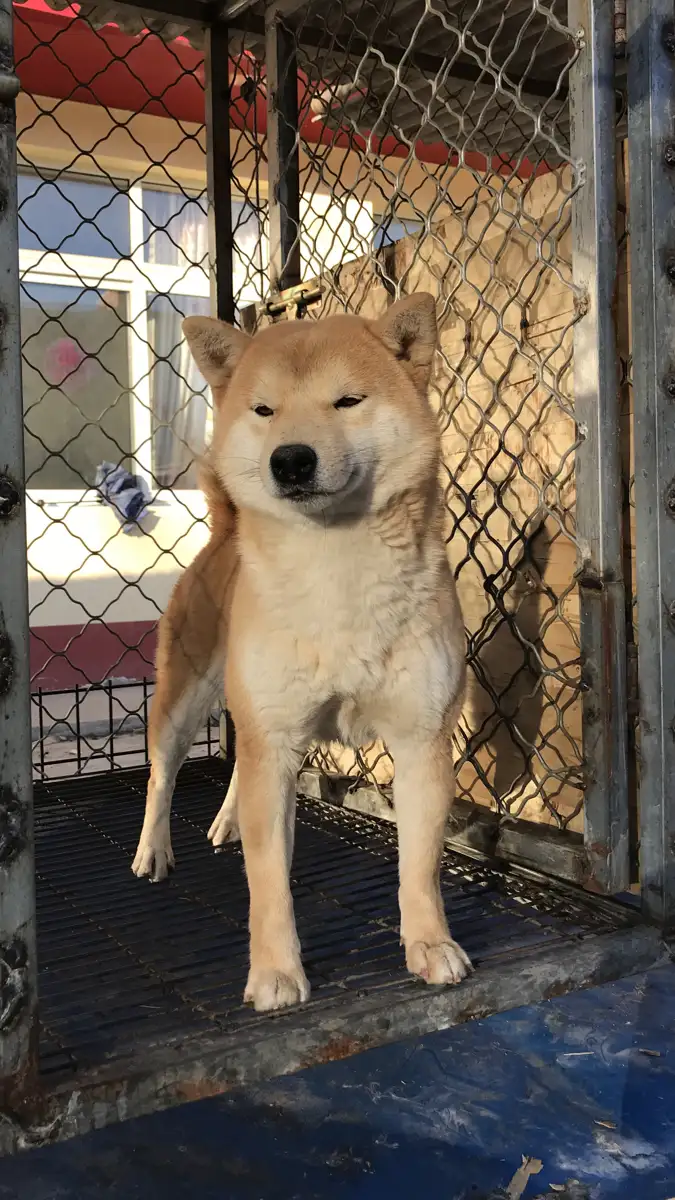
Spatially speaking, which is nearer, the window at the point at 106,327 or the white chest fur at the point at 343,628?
the white chest fur at the point at 343,628

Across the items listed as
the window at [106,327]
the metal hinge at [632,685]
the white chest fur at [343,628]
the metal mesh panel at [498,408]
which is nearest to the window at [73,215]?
the window at [106,327]

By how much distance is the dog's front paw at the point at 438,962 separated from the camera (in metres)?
1.48

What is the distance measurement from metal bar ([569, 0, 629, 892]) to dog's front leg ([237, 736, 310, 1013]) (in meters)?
0.59

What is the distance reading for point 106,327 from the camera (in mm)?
6445

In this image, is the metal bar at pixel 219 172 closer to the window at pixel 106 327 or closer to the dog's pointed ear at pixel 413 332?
the dog's pointed ear at pixel 413 332

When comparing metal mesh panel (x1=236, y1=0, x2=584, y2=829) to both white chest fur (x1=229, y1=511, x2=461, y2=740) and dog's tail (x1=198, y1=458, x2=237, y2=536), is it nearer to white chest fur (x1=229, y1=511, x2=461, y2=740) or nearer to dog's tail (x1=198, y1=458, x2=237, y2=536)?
white chest fur (x1=229, y1=511, x2=461, y2=740)

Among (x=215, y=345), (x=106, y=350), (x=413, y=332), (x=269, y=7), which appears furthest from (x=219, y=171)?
(x=106, y=350)

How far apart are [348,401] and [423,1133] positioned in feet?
3.57

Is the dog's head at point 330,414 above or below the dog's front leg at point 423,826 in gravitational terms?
above

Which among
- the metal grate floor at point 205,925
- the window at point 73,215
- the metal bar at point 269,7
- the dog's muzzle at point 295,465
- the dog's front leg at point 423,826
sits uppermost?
the window at point 73,215

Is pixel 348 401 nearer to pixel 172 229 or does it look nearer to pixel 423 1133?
pixel 423 1133

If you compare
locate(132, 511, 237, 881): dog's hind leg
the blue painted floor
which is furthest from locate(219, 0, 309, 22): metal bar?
the blue painted floor

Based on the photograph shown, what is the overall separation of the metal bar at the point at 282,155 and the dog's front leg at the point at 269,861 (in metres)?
1.75

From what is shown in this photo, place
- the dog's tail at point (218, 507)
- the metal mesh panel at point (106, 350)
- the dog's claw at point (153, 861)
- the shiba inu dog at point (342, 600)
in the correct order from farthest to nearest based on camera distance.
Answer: the metal mesh panel at point (106, 350)
the dog's tail at point (218, 507)
the dog's claw at point (153, 861)
the shiba inu dog at point (342, 600)
